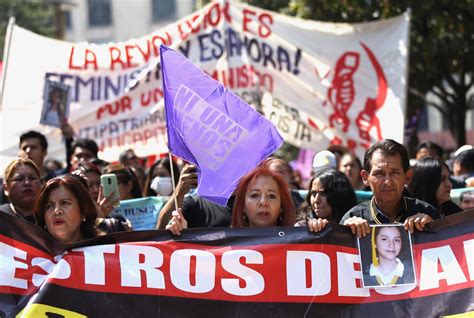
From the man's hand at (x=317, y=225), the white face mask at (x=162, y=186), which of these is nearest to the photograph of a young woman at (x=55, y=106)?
the white face mask at (x=162, y=186)

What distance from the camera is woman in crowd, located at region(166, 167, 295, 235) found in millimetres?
5055

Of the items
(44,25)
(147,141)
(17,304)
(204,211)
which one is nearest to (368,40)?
(147,141)

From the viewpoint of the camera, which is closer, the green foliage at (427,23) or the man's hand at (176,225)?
the man's hand at (176,225)

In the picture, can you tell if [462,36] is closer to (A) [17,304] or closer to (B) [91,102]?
(B) [91,102]

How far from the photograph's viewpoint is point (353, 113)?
9.30 meters

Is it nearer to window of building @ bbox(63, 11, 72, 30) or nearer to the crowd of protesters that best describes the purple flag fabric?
the crowd of protesters

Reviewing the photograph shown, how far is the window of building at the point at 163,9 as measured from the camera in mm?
48094

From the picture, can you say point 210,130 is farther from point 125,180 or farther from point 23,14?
point 23,14

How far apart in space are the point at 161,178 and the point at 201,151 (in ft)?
10.1

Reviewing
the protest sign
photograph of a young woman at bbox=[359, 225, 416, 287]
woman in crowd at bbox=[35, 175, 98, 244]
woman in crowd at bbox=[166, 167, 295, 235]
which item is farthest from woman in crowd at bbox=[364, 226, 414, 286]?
the protest sign

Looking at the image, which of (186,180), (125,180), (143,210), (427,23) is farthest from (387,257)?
(427,23)

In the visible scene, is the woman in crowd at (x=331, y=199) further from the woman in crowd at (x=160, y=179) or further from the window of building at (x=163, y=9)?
the window of building at (x=163, y=9)

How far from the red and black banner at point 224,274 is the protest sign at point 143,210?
2.66 meters

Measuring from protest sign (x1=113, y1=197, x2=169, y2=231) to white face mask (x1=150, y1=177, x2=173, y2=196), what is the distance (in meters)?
0.26
